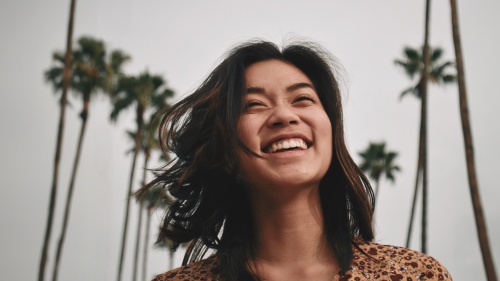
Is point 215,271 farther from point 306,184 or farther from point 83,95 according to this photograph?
point 83,95

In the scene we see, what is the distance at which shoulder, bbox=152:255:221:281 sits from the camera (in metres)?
2.88

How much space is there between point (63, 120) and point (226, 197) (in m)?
19.1

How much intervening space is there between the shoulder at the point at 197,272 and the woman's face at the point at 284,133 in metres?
0.52

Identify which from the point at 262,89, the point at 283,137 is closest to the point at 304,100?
the point at 262,89

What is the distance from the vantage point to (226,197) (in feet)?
10.5

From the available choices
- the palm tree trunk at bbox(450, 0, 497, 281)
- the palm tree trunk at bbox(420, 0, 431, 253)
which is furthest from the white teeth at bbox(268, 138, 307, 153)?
the palm tree trunk at bbox(420, 0, 431, 253)

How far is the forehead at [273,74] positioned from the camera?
9.84 ft

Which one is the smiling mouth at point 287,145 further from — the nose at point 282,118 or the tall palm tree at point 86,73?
the tall palm tree at point 86,73

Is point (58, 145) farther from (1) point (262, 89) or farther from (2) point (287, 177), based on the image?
(2) point (287, 177)

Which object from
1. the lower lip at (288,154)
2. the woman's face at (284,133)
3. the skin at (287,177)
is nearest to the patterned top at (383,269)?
the skin at (287,177)

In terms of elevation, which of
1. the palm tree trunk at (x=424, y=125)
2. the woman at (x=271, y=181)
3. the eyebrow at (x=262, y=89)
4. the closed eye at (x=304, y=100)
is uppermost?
the palm tree trunk at (x=424, y=125)

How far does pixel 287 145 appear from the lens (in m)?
2.67

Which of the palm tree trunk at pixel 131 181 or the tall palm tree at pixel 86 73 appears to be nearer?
the tall palm tree at pixel 86 73

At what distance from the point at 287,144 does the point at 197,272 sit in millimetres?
881
